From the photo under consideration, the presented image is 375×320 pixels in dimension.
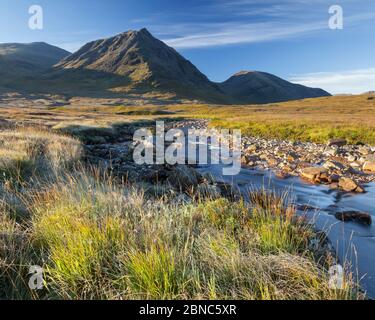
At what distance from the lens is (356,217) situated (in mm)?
10062

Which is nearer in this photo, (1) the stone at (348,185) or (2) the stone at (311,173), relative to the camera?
(1) the stone at (348,185)

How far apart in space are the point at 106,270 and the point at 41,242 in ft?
4.31

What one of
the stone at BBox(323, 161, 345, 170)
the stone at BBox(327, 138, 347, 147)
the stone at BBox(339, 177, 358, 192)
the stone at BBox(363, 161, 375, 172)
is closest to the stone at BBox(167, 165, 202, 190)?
the stone at BBox(339, 177, 358, 192)

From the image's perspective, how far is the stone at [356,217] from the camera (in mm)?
9828

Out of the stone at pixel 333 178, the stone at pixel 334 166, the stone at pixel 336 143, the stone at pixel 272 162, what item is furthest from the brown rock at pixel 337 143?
the stone at pixel 333 178

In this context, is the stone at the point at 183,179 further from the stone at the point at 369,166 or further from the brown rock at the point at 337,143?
the brown rock at the point at 337,143

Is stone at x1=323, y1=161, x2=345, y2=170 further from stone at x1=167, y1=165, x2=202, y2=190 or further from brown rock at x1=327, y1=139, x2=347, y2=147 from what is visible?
brown rock at x1=327, y1=139, x2=347, y2=147

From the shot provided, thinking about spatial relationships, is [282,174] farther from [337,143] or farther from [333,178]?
[337,143]

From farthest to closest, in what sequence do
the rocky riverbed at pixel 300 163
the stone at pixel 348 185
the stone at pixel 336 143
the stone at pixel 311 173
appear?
the stone at pixel 336 143
the stone at pixel 311 173
the rocky riverbed at pixel 300 163
the stone at pixel 348 185

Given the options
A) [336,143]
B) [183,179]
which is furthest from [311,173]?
[336,143]

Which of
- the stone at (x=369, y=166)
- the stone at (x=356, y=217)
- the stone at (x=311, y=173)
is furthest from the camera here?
the stone at (x=369, y=166)
